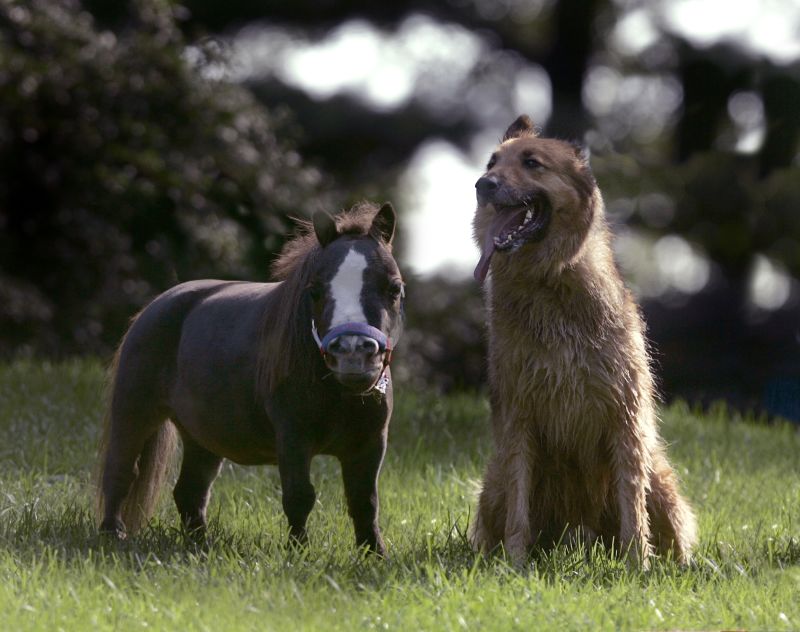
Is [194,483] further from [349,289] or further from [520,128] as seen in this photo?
[520,128]

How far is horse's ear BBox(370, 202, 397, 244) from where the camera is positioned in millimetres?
5578

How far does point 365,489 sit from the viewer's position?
571cm

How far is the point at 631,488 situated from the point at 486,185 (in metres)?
1.57

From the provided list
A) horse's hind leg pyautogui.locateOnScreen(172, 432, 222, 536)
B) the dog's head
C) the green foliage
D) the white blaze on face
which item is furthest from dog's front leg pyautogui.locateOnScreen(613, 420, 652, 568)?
the green foliage

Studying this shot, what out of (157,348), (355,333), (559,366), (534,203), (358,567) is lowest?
(358,567)

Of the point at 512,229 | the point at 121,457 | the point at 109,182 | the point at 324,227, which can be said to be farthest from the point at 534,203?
the point at 109,182

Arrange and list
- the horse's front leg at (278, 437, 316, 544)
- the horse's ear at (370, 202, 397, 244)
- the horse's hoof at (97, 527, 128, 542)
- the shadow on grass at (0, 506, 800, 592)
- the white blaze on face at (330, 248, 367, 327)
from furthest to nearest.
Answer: the horse's hoof at (97, 527, 128, 542) < the horse's ear at (370, 202, 397, 244) < the horse's front leg at (278, 437, 316, 544) < the shadow on grass at (0, 506, 800, 592) < the white blaze on face at (330, 248, 367, 327)

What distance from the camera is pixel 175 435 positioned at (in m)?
Answer: 6.62

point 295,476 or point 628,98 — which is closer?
point 295,476

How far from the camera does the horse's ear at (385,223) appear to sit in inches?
220

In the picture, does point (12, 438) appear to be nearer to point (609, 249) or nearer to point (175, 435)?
point (175, 435)

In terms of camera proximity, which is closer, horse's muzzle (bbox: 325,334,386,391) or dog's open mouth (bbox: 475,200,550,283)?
horse's muzzle (bbox: 325,334,386,391)

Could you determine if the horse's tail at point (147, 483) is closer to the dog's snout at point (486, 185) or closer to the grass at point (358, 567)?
the grass at point (358, 567)

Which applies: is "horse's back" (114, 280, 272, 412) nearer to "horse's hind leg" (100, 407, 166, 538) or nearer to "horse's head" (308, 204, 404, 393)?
"horse's hind leg" (100, 407, 166, 538)
